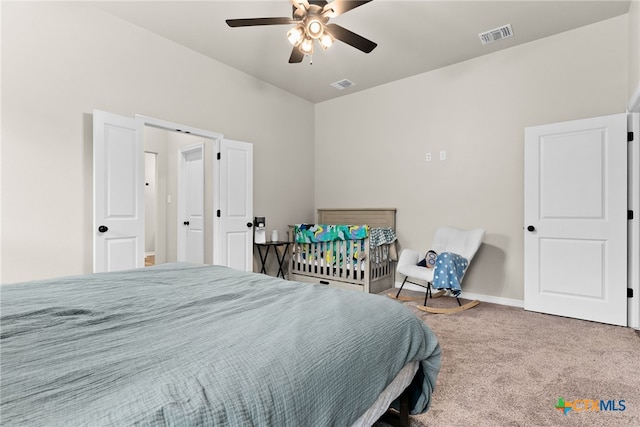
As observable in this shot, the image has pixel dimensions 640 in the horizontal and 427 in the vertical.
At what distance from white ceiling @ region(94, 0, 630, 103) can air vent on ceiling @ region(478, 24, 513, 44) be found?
0.05m

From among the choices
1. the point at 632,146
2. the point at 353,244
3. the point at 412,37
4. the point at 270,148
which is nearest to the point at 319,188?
the point at 270,148

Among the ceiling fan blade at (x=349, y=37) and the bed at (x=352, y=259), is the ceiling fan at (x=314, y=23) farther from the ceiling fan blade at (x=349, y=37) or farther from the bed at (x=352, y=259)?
the bed at (x=352, y=259)

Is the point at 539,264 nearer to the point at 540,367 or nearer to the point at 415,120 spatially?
the point at 540,367

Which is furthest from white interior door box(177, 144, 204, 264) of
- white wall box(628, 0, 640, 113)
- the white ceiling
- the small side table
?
white wall box(628, 0, 640, 113)

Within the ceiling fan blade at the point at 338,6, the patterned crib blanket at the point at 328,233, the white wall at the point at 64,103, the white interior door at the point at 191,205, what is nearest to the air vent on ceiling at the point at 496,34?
the ceiling fan blade at the point at 338,6

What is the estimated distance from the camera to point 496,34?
329cm

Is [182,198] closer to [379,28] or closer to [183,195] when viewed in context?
[183,195]

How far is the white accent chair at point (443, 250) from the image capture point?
341cm

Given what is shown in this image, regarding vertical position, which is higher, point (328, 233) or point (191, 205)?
point (191, 205)

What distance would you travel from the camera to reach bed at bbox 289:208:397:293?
12.9 ft

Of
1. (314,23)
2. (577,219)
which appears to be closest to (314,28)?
(314,23)

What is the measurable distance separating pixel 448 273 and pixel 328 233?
1550 millimetres

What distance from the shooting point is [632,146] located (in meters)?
2.88

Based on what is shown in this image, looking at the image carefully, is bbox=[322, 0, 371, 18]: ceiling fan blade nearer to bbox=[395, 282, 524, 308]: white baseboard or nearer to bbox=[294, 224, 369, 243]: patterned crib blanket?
bbox=[294, 224, 369, 243]: patterned crib blanket
